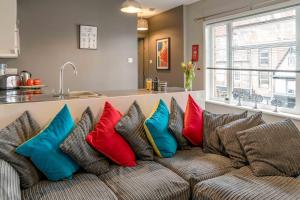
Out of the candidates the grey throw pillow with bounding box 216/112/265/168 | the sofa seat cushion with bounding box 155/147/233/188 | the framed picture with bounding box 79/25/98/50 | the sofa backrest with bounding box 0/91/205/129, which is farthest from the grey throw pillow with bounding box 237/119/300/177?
the framed picture with bounding box 79/25/98/50

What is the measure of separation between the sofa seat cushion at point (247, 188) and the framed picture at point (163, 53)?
4855 millimetres

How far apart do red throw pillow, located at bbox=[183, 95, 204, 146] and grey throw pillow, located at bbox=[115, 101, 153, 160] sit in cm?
43

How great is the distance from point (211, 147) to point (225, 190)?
72 centimetres

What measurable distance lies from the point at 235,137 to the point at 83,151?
1.24 metres

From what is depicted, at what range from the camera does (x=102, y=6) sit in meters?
5.02

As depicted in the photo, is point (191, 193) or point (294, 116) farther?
point (294, 116)

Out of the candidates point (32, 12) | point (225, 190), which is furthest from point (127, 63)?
point (225, 190)

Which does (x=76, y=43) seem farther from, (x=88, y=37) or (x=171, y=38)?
(x=171, y=38)

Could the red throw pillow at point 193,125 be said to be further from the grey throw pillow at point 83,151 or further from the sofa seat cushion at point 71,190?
the sofa seat cushion at point 71,190

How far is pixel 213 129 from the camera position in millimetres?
2404

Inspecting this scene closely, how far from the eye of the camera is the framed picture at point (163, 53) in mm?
6438

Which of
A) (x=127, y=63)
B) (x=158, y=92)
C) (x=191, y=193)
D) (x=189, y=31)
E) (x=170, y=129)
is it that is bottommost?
(x=191, y=193)

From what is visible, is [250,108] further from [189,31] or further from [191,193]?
[191,193]

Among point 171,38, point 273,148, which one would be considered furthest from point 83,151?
point 171,38
